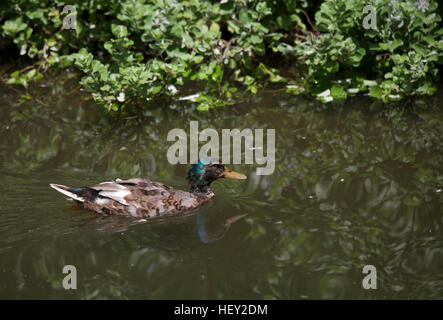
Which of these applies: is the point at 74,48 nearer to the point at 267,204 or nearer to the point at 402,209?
the point at 267,204

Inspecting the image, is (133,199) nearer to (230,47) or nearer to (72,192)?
(72,192)

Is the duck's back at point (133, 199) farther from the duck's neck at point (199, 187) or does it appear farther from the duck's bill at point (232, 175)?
the duck's bill at point (232, 175)

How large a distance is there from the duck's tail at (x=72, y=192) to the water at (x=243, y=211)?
195 mm

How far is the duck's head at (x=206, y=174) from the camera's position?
23.3 ft

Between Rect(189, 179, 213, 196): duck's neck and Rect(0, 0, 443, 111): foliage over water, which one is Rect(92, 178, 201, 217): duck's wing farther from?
Rect(0, 0, 443, 111): foliage over water

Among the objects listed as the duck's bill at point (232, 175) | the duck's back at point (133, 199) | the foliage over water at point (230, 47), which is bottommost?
the duck's back at point (133, 199)

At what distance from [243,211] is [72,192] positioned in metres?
1.84

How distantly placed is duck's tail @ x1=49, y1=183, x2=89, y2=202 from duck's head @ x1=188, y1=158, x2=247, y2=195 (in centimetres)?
127

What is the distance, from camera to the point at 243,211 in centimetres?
655

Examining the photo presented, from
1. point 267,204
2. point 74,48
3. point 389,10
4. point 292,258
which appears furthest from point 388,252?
point 74,48

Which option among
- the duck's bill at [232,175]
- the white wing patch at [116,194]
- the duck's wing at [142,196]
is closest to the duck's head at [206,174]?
the duck's bill at [232,175]

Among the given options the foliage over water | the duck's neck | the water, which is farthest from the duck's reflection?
the foliage over water
